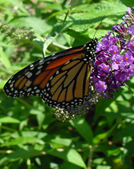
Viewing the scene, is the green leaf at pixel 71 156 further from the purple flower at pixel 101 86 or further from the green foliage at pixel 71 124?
the purple flower at pixel 101 86

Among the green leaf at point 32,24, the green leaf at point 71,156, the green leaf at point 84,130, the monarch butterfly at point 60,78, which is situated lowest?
the green leaf at point 71,156

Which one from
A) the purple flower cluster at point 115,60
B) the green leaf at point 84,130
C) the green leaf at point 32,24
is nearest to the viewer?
the purple flower cluster at point 115,60

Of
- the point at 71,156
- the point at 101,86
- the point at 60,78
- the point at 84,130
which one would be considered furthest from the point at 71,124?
the point at 101,86

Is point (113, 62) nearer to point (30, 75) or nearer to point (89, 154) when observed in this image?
point (30, 75)

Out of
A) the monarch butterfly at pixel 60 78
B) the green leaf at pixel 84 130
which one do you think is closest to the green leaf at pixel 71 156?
the green leaf at pixel 84 130

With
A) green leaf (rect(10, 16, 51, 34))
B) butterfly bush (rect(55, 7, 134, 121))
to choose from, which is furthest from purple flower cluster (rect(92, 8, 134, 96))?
green leaf (rect(10, 16, 51, 34))

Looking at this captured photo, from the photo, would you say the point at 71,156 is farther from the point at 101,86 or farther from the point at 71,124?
the point at 101,86

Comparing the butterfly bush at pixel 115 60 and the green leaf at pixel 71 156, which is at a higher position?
the butterfly bush at pixel 115 60

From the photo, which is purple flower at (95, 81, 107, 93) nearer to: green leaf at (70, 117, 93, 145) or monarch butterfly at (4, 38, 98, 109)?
monarch butterfly at (4, 38, 98, 109)
